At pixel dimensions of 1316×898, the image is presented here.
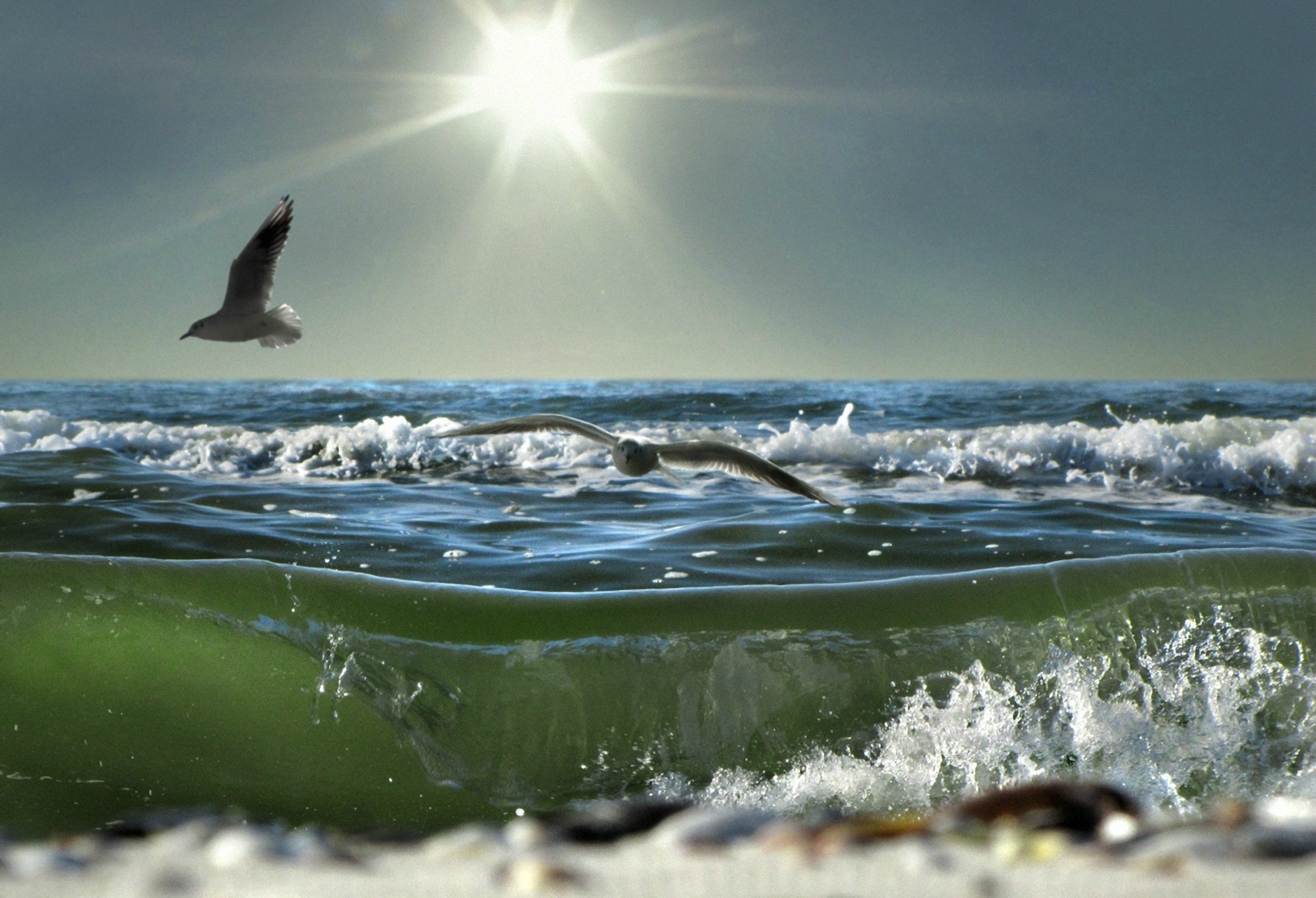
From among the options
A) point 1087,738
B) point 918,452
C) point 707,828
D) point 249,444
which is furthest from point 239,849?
point 249,444

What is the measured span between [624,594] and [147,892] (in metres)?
3.98

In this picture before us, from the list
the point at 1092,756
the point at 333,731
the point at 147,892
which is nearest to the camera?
the point at 147,892

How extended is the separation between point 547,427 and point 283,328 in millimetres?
3178

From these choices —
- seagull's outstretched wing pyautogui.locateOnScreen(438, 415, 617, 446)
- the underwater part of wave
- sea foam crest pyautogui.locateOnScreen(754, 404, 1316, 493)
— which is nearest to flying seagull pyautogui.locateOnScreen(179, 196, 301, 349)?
seagull's outstretched wing pyautogui.locateOnScreen(438, 415, 617, 446)

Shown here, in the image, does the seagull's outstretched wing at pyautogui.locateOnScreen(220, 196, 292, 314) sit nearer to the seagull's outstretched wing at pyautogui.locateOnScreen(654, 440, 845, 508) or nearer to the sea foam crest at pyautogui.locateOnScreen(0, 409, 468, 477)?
the seagull's outstretched wing at pyautogui.locateOnScreen(654, 440, 845, 508)

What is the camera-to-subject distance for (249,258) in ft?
26.3

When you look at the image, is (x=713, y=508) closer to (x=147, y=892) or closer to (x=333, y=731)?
(x=333, y=731)

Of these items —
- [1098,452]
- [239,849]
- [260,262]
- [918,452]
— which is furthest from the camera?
[918,452]

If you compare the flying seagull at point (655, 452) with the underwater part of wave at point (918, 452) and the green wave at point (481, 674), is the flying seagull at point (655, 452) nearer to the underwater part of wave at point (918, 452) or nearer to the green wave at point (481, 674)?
the green wave at point (481, 674)

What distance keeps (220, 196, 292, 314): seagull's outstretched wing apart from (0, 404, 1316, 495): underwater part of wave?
3.60 metres

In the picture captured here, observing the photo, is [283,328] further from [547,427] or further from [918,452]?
[918,452]

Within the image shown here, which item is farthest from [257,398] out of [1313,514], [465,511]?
[1313,514]

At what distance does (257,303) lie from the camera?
827cm

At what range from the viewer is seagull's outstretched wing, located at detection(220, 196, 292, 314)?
8.00 metres
